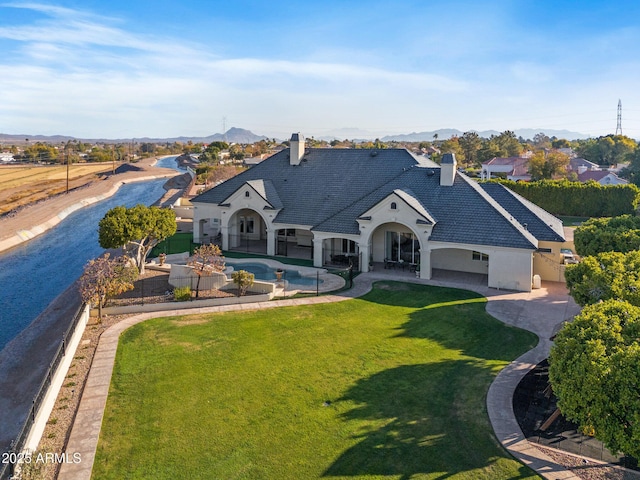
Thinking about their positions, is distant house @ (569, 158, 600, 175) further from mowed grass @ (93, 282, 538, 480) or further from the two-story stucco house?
mowed grass @ (93, 282, 538, 480)

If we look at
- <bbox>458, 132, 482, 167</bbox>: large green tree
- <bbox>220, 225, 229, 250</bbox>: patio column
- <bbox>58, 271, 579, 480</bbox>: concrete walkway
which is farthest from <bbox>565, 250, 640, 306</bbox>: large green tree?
<bbox>458, 132, 482, 167</bbox>: large green tree

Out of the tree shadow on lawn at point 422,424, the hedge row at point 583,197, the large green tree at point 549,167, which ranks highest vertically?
the large green tree at point 549,167

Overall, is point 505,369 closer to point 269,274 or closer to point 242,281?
point 242,281

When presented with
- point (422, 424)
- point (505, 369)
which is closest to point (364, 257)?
point (505, 369)

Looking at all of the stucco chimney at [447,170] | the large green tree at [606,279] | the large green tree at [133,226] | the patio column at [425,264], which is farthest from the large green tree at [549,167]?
the large green tree at [133,226]

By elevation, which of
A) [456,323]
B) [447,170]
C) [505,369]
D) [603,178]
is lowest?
[505,369]

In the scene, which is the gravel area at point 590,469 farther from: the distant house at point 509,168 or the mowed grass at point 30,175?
the mowed grass at point 30,175
